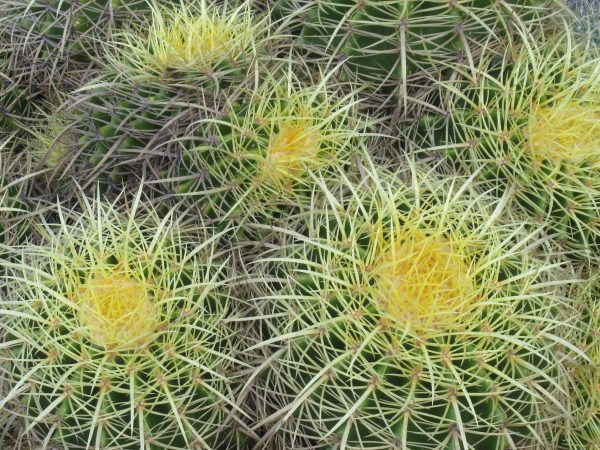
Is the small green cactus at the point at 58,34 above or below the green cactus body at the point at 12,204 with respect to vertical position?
above

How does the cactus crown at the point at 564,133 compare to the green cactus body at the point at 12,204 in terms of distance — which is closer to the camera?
the cactus crown at the point at 564,133

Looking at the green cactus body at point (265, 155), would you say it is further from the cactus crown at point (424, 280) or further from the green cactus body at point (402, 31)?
the cactus crown at point (424, 280)

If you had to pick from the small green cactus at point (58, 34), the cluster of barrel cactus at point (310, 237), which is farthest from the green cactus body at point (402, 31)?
the small green cactus at point (58, 34)

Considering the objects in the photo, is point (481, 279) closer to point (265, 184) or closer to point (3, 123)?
point (265, 184)

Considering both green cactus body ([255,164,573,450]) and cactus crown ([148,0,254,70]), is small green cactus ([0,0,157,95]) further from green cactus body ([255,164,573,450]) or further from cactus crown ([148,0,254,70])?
green cactus body ([255,164,573,450])

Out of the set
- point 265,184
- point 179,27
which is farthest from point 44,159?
point 265,184

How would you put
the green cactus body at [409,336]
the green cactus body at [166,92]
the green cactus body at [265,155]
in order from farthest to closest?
the green cactus body at [166,92], the green cactus body at [265,155], the green cactus body at [409,336]

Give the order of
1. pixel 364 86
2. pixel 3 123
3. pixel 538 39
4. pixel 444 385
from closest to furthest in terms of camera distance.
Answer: pixel 444 385 < pixel 364 86 < pixel 538 39 < pixel 3 123

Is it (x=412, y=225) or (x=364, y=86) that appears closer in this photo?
(x=412, y=225)
